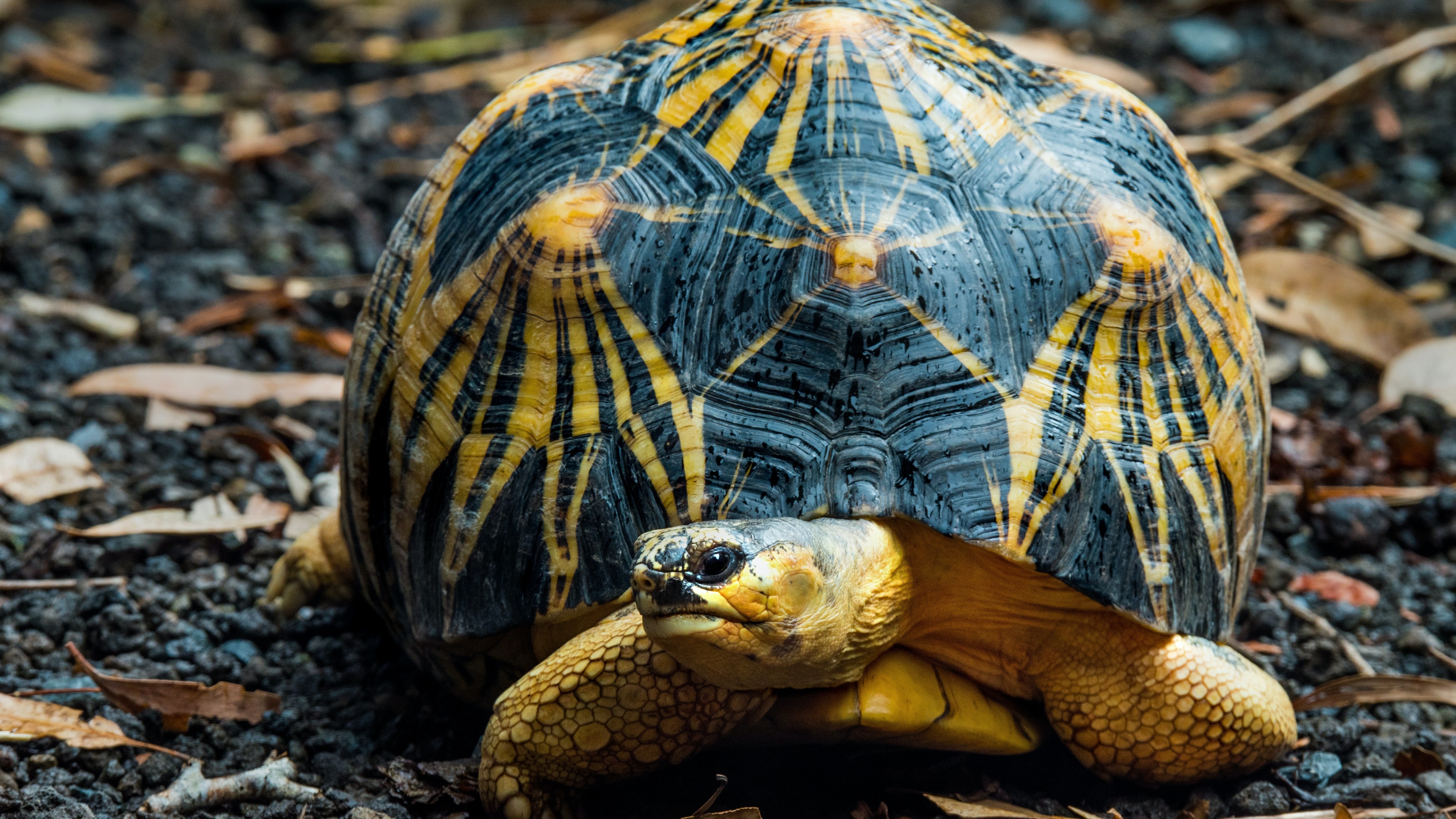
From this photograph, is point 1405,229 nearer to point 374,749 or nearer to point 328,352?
point 328,352

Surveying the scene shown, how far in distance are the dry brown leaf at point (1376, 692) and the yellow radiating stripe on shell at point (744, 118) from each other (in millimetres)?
1732

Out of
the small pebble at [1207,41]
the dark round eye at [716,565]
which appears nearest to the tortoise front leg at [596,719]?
the dark round eye at [716,565]

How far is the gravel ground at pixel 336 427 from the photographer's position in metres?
2.65

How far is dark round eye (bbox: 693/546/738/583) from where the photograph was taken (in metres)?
1.98

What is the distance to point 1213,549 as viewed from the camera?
99.0 inches

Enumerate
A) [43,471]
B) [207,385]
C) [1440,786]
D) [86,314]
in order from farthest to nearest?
1. [86,314]
2. [207,385]
3. [43,471]
4. [1440,786]

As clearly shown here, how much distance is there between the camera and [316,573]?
128 inches

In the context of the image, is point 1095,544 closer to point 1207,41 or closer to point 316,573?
point 316,573

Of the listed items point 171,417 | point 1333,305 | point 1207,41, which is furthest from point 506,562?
point 1207,41

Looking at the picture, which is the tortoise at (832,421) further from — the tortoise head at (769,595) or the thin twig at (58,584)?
the thin twig at (58,584)

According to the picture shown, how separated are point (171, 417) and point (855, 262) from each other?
266 centimetres

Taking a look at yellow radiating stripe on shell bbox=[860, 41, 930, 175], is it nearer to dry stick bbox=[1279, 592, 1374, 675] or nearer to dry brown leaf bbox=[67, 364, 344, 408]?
dry stick bbox=[1279, 592, 1374, 675]

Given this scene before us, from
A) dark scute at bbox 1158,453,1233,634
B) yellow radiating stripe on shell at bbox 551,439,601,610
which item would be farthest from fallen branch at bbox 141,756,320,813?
dark scute at bbox 1158,453,1233,634

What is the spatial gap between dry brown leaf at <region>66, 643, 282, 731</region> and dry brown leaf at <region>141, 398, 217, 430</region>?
1.34 m
